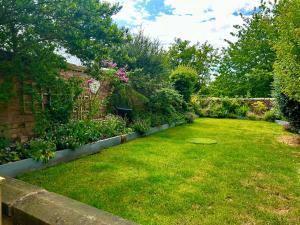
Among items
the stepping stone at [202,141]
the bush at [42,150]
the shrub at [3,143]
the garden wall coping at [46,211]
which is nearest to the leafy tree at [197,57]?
the stepping stone at [202,141]

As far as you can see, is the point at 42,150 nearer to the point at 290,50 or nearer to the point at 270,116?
the point at 290,50

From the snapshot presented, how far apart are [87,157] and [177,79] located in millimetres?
8031

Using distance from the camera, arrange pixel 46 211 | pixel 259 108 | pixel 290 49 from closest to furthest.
Answer: pixel 46 211
pixel 290 49
pixel 259 108

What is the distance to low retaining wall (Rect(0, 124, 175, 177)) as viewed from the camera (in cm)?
409

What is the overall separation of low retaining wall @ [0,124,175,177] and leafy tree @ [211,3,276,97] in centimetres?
1728

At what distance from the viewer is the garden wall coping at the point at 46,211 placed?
185cm

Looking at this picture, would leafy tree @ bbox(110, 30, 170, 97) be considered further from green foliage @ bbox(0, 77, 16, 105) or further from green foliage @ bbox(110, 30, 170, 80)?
green foliage @ bbox(0, 77, 16, 105)

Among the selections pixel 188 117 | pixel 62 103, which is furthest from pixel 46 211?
pixel 188 117

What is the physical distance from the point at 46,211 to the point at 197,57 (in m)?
28.0

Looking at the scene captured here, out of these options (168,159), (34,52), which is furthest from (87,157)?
(34,52)

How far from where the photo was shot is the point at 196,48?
2888 centimetres

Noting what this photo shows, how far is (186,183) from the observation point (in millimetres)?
3914

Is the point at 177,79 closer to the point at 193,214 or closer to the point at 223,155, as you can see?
the point at 223,155

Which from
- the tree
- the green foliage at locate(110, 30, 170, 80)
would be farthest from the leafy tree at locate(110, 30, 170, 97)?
the tree
